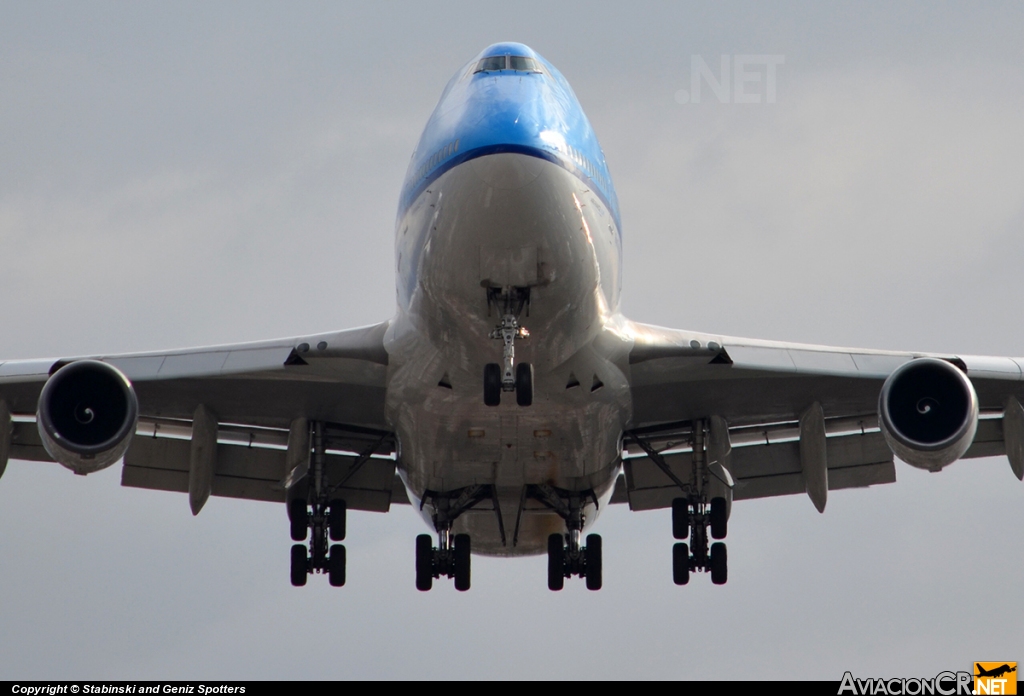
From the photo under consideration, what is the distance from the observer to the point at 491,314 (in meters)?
17.8

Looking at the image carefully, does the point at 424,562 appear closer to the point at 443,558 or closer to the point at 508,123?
the point at 443,558

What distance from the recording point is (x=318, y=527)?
2262 cm

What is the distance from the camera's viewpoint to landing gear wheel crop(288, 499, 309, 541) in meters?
22.5

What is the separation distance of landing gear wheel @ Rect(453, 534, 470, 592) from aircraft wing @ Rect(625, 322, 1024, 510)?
2.59 metres

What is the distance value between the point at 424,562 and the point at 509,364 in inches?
225

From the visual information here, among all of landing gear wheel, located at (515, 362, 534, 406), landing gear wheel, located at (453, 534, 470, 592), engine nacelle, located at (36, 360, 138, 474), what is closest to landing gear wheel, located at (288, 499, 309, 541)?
landing gear wheel, located at (453, 534, 470, 592)

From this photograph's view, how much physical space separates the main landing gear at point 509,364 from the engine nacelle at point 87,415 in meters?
4.58

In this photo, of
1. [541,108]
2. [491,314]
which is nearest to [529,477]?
[491,314]

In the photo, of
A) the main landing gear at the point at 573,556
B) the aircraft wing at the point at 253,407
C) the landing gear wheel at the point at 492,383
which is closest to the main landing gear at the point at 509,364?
the landing gear wheel at the point at 492,383

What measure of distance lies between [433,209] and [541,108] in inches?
64.1

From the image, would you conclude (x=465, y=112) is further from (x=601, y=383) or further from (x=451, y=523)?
(x=451, y=523)

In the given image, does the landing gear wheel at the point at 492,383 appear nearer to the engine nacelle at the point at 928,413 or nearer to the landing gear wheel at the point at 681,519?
the engine nacelle at the point at 928,413

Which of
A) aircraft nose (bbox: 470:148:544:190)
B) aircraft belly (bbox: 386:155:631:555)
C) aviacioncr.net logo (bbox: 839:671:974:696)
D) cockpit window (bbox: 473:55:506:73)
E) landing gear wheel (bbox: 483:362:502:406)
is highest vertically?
cockpit window (bbox: 473:55:506:73)

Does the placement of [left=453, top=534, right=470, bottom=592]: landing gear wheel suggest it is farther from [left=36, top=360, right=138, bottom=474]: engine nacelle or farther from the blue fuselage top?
the blue fuselage top
